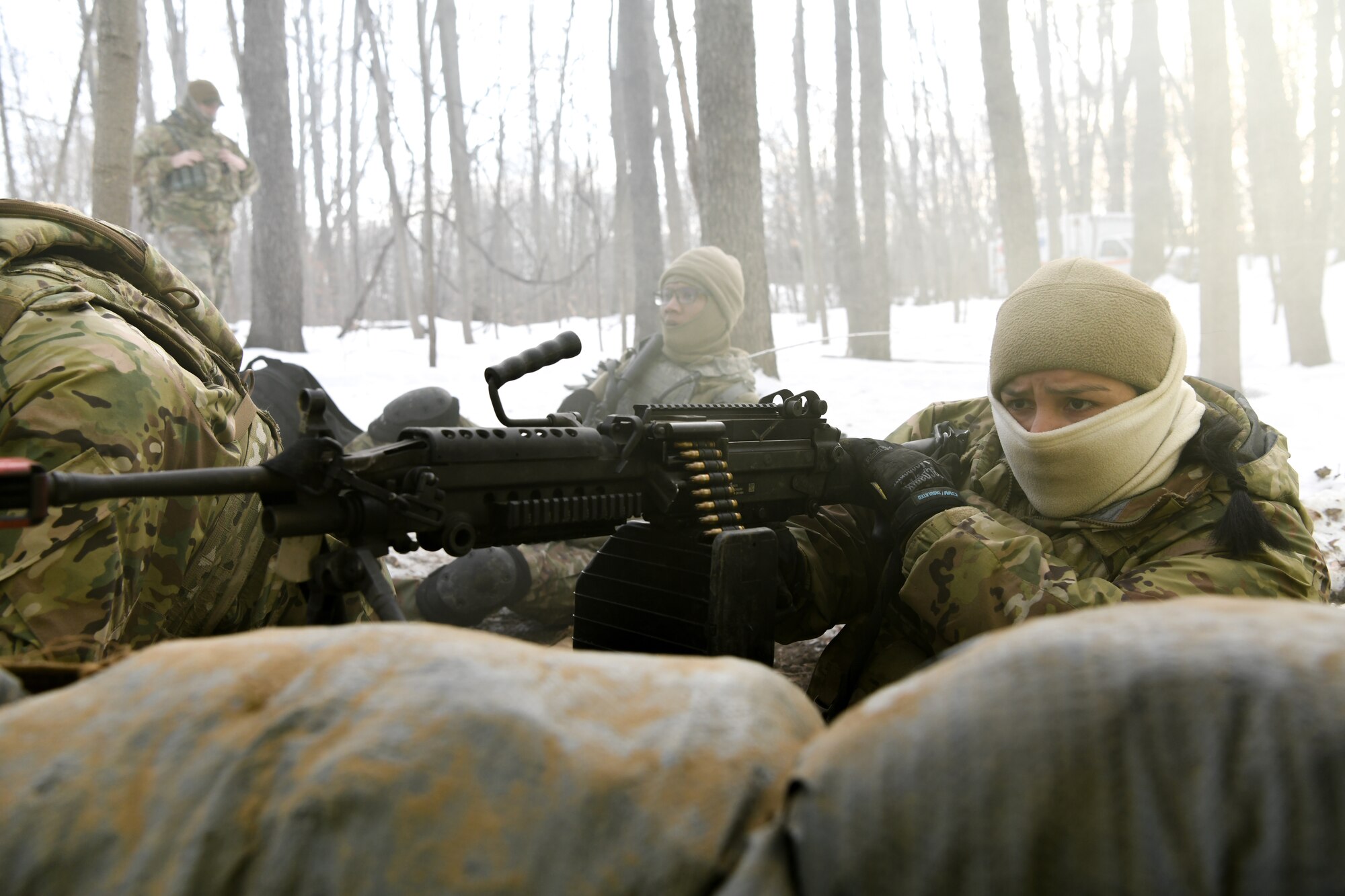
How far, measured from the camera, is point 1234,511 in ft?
6.30

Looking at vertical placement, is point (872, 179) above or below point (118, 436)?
above

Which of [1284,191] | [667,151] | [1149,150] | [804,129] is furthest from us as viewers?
[1149,150]

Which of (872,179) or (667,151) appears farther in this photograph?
(667,151)

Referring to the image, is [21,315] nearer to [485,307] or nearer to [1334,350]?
[1334,350]

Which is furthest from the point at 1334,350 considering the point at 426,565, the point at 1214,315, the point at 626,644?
the point at 626,644

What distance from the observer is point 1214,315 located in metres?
8.03

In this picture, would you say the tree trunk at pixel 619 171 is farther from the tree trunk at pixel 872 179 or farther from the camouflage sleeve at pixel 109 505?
the camouflage sleeve at pixel 109 505

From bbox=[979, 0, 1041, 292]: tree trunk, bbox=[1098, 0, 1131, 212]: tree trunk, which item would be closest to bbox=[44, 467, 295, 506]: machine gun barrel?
bbox=[979, 0, 1041, 292]: tree trunk

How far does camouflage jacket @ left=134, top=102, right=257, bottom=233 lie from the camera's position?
9570 mm

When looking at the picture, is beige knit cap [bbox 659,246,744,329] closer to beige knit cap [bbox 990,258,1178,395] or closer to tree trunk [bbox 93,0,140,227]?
tree trunk [bbox 93,0,140,227]

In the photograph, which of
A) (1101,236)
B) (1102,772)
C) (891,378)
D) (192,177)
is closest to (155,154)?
(192,177)

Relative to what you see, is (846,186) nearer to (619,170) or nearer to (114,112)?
(619,170)

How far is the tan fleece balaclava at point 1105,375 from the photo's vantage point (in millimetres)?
2051

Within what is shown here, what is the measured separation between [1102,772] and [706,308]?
488 cm
